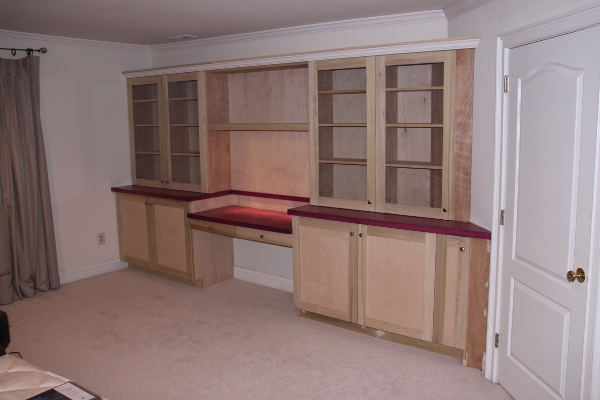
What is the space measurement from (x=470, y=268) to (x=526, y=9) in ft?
4.91

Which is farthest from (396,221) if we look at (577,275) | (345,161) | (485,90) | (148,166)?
(148,166)

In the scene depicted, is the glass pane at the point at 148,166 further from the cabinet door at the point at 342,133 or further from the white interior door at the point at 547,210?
the white interior door at the point at 547,210

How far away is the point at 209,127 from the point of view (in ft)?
15.1

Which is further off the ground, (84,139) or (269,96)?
(269,96)

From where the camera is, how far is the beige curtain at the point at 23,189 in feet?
14.1

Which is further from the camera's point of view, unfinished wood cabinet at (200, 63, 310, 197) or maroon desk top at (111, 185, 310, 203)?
maroon desk top at (111, 185, 310, 203)

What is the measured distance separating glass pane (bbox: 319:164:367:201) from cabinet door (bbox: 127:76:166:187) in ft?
6.14

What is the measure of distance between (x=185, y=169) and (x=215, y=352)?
2028 millimetres

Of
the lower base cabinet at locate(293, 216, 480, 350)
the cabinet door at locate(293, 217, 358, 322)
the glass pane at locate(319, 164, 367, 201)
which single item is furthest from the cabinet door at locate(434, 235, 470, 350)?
the glass pane at locate(319, 164, 367, 201)

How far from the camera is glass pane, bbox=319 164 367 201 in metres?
3.72

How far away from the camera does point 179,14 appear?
3.65 metres

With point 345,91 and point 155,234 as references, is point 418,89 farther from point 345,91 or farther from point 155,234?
point 155,234

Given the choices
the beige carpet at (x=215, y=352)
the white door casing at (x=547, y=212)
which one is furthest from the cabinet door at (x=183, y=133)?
the white door casing at (x=547, y=212)

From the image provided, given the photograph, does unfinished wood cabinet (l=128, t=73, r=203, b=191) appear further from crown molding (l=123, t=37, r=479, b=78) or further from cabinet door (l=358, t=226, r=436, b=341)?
cabinet door (l=358, t=226, r=436, b=341)
